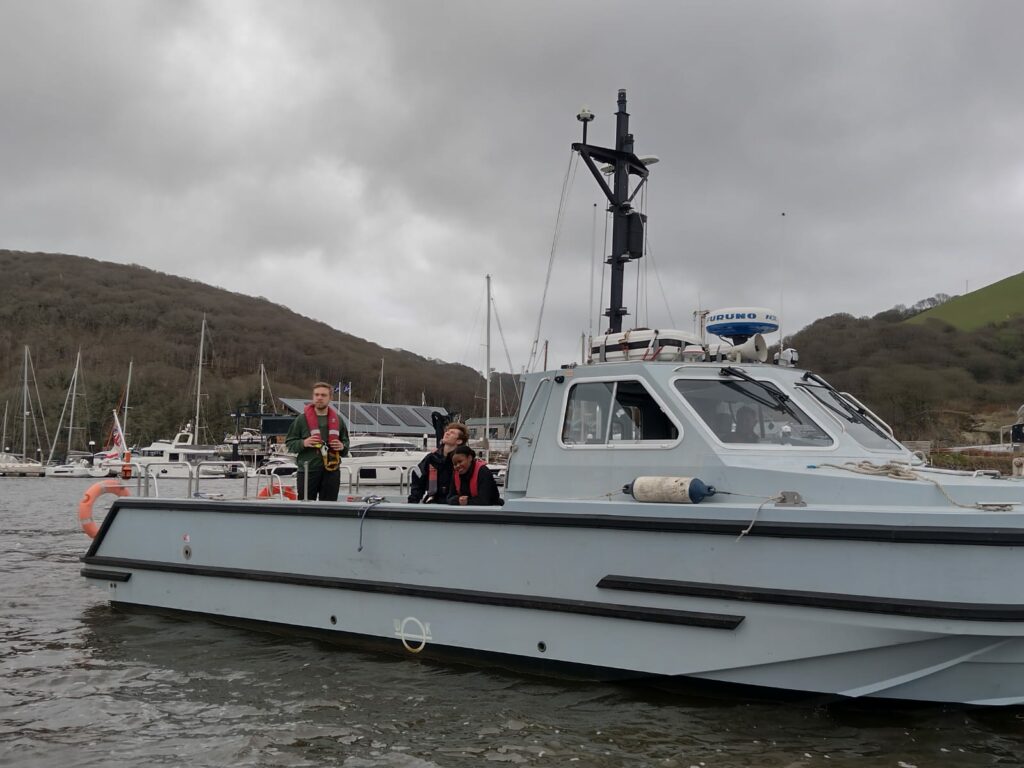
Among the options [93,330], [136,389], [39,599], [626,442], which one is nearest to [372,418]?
[136,389]

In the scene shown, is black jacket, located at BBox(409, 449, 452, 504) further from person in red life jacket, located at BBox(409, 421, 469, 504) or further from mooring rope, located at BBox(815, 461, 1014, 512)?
mooring rope, located at BBox(815, 461, 1014, 512)

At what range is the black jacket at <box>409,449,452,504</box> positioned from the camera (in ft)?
21.0

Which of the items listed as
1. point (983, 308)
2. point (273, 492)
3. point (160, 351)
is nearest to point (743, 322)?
point (273, 492)

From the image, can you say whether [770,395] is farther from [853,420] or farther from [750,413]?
[853,420]

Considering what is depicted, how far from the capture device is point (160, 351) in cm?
10775

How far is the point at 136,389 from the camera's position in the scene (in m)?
70.7

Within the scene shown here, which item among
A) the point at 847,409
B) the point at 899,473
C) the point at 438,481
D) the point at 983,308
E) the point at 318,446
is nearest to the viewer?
the point at 899,473

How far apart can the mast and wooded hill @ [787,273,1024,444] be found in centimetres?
905

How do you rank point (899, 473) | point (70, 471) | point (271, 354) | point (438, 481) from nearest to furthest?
point (899, 473) → point (438, 481) → point (70, 471) → point (271, 354)

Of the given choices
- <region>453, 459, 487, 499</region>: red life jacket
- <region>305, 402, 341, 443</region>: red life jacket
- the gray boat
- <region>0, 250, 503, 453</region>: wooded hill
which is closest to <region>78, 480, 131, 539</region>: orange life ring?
the gray boat

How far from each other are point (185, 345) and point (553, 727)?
11824 cm

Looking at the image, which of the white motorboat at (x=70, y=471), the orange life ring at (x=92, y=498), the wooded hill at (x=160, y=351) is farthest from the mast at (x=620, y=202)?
the wooded hill at (x=160, y=351)

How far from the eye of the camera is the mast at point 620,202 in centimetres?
827

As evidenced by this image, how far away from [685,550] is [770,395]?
1.28m
